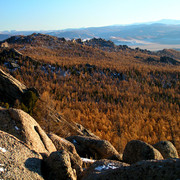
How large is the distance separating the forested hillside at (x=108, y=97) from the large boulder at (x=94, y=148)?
1440 mm

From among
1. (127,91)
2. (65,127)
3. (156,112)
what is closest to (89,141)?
(65,127)

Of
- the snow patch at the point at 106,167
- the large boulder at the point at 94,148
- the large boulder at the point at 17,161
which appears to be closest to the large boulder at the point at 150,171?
the snow patch at the point at 106,167

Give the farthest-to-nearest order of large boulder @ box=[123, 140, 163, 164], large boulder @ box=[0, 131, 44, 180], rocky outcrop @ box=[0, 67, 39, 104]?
rocky outcrop @ box=[0, 67, 39, 104], large boulder @ box=[123, 140, 163, 164], large boulder @ box=[0, 131, 44, 180]

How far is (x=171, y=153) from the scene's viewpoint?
5.16 meters

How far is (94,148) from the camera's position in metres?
5.20

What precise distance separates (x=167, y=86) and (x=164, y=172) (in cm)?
1664

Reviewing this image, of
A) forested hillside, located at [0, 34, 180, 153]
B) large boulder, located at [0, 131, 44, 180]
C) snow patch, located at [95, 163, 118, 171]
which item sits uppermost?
large boulder, located at [0, 131, 44, 180]

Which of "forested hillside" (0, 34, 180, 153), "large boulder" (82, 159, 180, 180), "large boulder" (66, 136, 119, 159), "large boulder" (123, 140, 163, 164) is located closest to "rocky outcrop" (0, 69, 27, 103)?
"forested hillside" (0, 34, 180, 153)

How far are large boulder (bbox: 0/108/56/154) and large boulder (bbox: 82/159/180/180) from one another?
64.8 inches

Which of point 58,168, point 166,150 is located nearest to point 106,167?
point 58,168

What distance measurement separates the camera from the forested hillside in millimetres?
8359

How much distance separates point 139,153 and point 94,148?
162 centimetres

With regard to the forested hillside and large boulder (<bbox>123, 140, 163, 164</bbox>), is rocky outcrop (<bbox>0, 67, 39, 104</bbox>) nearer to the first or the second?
the forested hillside

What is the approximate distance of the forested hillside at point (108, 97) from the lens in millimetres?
8359
